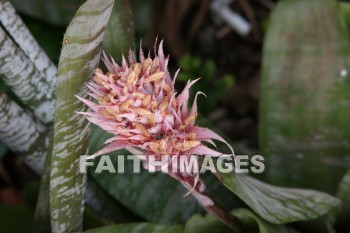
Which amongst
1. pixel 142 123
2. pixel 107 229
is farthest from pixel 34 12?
pixel 142 123

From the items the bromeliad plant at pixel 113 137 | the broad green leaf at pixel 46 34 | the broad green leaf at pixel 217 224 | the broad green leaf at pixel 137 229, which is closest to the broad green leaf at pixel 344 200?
the bromeliad plant at pixel 113 137

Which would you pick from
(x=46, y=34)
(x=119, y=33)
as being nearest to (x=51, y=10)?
(x=46, y=34)

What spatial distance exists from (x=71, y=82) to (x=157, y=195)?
302 millimetres

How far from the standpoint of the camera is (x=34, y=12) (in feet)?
3.41

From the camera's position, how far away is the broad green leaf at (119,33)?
2.29ft

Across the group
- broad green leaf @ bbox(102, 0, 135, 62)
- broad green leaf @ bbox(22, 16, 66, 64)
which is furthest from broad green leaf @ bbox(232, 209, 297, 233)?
broad green leaf @ bbox(22, 16, 66, 64)

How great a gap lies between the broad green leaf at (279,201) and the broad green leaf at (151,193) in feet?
0.34

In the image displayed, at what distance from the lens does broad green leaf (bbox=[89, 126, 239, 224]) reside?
2.59 feet

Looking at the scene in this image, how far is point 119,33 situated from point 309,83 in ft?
0.95

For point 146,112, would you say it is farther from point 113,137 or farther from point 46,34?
point 46,34

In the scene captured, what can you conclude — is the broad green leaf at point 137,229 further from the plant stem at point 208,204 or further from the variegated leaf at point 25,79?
the variegated leaf at point 25,79

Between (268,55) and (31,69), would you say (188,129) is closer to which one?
(31,69)

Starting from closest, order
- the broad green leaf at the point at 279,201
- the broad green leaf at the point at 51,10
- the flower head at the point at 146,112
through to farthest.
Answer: the flower head at the point at 146,112 < the broad green leaf at the point at 279,201 < the broad green leaf at the point at 51,10

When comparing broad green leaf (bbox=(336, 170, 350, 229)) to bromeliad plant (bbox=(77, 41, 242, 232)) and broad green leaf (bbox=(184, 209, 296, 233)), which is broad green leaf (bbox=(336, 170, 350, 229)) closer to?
broad green leaf (bbox=(184, 209, 296, 233))
